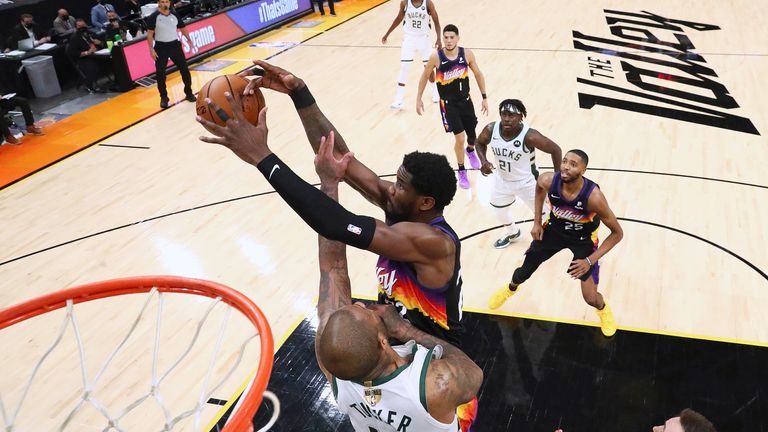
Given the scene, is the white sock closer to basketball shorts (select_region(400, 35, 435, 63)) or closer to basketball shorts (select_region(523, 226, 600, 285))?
basketball shorts (select_region(400, 35, 435, 63))

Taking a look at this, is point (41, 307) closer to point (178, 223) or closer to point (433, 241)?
point (433, 241)

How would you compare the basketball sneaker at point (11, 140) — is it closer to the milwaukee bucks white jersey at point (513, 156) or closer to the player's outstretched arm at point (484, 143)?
the player's outstretched arm at point (484, 143)

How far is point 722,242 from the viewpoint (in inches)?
239

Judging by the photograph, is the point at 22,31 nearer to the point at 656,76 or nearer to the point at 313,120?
the point at 313,120

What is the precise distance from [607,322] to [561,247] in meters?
0.66

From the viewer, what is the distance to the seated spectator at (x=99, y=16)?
12.7 m

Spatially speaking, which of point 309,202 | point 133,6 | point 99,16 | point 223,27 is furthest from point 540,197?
point 133,6

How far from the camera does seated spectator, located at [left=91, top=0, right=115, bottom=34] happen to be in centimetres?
1271

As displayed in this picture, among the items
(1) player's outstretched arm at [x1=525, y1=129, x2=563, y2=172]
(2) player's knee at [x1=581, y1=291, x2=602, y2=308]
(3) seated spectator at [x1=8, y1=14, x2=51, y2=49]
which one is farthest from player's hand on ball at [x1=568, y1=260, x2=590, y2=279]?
(3) seated spectator at [x1=8, y1=14, x2=51, y2=49]

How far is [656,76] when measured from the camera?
1102cm

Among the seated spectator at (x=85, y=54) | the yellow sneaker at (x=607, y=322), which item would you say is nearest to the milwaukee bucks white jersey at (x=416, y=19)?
the seated spectator at (x=85, y=54)

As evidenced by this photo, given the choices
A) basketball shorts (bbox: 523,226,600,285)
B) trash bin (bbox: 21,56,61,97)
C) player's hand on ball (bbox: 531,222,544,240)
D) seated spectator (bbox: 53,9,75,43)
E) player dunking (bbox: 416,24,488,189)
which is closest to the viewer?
basketball shorts (bbox: 523,226,600,285)

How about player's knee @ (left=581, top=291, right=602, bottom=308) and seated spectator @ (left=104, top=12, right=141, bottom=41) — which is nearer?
player's knee @ (left=581, top=291, right=602, bottom=308)

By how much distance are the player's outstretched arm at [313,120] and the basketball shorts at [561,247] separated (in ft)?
7.07
